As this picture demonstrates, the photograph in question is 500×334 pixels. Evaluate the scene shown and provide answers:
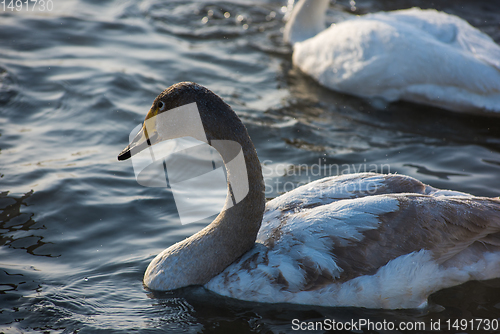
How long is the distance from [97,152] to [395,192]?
4195 millimetres

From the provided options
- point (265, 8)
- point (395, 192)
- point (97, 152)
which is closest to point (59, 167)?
point (97, 152)

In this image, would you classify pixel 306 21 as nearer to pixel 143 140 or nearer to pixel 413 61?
pixel 413 61

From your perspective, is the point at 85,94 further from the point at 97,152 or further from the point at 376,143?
the point at 376,143

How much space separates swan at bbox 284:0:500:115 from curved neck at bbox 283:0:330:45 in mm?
1198

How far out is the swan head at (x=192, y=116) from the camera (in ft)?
14.9

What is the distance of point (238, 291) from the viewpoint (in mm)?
4637

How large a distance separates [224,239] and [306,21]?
7.13 metres

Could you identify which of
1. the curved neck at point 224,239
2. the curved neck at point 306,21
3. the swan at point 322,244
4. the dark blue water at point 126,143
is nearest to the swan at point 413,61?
the dark blue water at point 126,143

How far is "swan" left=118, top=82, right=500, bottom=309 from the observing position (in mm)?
4512

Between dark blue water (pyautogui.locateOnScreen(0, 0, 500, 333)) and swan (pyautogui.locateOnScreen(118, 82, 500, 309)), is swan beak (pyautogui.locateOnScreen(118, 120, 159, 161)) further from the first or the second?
dark blue water (pyautogui.locateOnScreen(0, 0, 500, 333))

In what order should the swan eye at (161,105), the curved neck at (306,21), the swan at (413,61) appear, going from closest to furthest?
1. the swan eye at (161,105)
2. the swan at (413,61)
3. the curved neck at (306,21)

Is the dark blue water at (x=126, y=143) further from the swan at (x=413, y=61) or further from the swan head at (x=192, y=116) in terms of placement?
the swan head at (x=192, y=116)

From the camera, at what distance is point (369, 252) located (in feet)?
14.8

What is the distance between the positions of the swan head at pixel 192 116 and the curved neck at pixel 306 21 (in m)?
6.71
